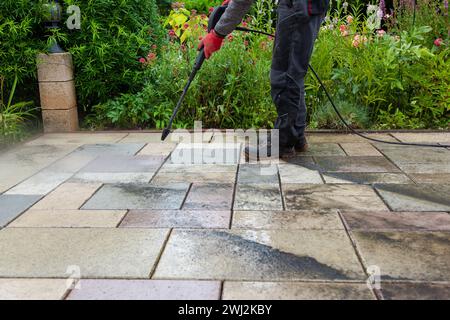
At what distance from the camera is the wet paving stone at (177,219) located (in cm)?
236

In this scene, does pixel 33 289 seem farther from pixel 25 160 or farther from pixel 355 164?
pixel 355 164

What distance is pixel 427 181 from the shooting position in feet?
9.82

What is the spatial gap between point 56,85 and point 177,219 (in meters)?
2.69

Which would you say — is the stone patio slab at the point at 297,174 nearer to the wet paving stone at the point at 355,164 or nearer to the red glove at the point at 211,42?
the wet paving stone at the point at 355,164

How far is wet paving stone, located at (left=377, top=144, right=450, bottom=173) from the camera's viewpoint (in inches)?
128

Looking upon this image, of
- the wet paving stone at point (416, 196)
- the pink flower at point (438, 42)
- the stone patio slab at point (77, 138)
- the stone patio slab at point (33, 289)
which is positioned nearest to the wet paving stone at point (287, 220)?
the wet paving stone at point (416, 196)

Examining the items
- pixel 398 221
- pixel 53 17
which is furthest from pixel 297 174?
pixel 53 17

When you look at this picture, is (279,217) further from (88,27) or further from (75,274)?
(88,27)

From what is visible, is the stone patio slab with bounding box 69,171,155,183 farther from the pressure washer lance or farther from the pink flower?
the pink flower

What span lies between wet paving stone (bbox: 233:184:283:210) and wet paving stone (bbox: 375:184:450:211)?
598mm
